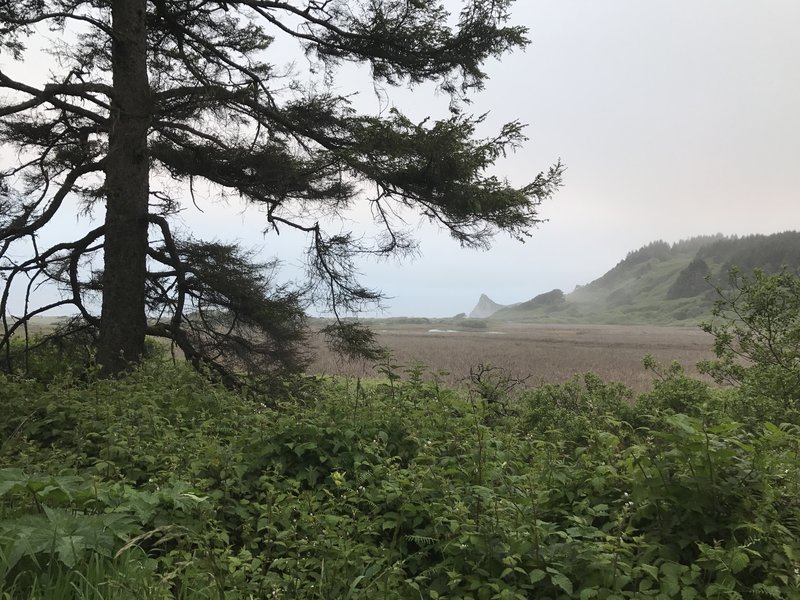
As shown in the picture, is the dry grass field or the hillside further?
the hillside

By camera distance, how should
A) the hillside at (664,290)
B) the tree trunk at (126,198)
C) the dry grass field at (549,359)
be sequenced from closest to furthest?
the tree trunk at (126,198) → the dry grass field at (549,359) → the hillside at (664,290)

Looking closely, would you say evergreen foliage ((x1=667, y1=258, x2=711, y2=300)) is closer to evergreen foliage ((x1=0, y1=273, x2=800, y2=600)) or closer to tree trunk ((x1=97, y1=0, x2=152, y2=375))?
tree trunk ((x1=97, y1=0, x2=152, y2=375))

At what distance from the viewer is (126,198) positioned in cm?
850

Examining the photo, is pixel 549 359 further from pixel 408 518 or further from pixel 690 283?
pixel 690 283

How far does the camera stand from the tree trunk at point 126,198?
823cm

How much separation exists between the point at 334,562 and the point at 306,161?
7769mm

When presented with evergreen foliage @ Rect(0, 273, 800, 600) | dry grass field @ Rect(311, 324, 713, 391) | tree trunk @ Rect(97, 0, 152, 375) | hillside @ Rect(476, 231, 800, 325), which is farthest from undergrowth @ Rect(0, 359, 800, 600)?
hillside @ Rect(476, 231, 800, 325)

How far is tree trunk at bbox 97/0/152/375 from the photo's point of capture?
27.0ft

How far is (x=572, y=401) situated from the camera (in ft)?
27.1

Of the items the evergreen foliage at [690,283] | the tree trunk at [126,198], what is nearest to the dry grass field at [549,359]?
the tree trunk at [126,198]

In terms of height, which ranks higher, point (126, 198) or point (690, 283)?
point (690, 283)

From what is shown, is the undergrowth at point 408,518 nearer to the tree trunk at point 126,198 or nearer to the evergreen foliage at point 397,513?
the evergreen foliage at point 397,513

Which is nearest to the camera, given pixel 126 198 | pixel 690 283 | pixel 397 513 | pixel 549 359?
pixel 397 513

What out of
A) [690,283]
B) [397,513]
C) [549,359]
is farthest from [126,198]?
[690,283]
